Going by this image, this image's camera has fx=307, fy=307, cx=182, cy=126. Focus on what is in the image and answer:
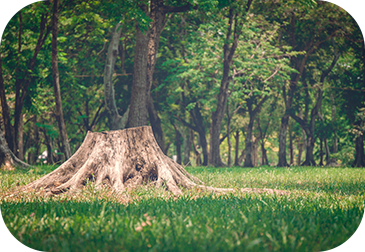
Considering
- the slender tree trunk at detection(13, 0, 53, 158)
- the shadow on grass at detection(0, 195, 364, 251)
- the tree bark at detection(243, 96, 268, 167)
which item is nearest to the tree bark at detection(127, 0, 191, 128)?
the slender tree trunk at detection(13, 0, 53, 158)

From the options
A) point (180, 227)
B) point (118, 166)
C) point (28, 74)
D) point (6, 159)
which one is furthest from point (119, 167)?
point (28, 74)

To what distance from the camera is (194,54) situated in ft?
59.6

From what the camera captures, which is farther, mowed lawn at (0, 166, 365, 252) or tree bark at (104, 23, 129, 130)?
tree bark at (104, 23, 129, 130)

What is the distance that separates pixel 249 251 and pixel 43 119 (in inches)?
875

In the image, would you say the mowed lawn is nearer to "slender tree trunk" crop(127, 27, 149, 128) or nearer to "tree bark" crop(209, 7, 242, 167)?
"slender tree trunk" crop(127, 27, 149, 128)

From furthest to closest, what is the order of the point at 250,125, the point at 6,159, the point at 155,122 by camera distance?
the point at 250,125, the point at 155,122, the point at 6,159

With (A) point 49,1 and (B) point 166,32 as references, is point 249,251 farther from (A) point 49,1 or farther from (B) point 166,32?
(B) point 166,32

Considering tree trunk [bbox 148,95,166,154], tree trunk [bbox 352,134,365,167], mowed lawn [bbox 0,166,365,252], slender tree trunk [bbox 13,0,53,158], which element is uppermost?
Result: slender tree trunk [bbox 13,0,53,158]

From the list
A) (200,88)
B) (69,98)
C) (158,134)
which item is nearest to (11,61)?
(69,98)

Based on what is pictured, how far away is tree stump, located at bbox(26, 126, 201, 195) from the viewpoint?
629 centimetres

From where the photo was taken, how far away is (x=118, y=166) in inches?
260

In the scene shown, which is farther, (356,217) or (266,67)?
(266,67)

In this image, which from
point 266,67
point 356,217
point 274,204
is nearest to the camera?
point 356,217

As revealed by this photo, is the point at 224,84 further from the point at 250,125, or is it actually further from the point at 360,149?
the point at 360,149
